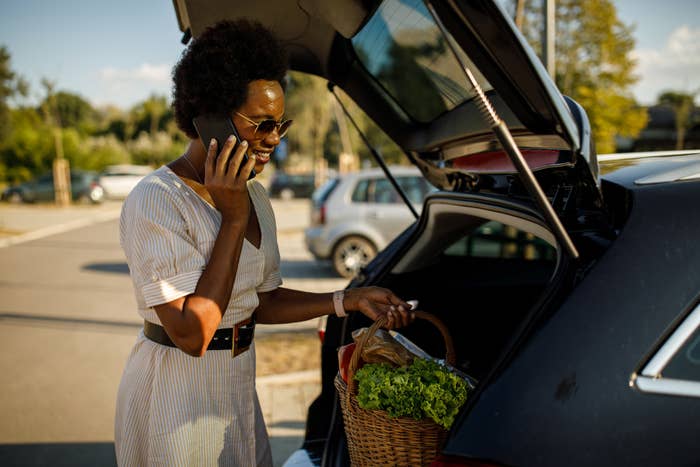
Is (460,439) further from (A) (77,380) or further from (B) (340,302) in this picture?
(A) (77,380)

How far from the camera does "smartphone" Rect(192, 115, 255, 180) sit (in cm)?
157

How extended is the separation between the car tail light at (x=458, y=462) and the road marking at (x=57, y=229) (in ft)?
47.1

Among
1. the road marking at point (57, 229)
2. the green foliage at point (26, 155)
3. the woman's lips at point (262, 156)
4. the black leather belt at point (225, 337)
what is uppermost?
the green foliage at point (26, 155)

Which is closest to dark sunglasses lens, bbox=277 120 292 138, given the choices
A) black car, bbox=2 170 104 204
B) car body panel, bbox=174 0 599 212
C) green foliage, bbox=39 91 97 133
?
car body panel, bbox=174 0 599 212

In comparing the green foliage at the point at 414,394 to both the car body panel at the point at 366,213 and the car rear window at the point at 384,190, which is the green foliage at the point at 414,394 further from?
the car rear window at the point at 384,190

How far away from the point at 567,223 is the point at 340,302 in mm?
828

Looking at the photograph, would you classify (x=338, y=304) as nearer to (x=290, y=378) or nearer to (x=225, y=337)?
(x=225, y=337)

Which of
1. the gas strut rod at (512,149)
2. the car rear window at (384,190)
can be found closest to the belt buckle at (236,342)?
the gas strut rod at (512,149)

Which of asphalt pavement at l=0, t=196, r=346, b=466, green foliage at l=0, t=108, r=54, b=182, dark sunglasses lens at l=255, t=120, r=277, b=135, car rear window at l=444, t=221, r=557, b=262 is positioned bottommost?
asphalt pavement at l=0, t=196, r=346, b=466

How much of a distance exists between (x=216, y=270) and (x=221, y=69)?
22.9 inches

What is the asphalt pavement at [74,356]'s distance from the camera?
12.6 ft

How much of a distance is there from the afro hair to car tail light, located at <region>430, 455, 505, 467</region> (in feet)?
3.52

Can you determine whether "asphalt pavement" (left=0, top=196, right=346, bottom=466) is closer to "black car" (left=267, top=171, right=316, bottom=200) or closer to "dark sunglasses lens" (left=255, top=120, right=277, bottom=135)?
"dark sunglasses lens" (left=255, top=120, right=277, bottom=135)

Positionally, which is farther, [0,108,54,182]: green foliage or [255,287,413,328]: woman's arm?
[0,108,54,182]: green foliage
